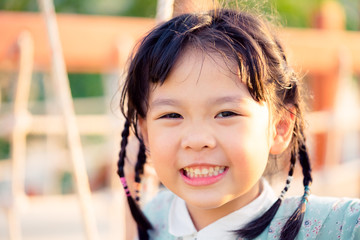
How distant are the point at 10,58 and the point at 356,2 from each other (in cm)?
441

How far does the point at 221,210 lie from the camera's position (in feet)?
2.64

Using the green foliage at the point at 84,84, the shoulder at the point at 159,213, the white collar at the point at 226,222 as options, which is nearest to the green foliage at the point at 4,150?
the green foliage at the point at 84,84

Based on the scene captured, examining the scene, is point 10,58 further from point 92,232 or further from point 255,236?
point 255,236

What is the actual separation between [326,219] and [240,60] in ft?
0.87

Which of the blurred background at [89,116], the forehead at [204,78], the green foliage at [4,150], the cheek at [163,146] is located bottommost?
the green foliage at [4,150]

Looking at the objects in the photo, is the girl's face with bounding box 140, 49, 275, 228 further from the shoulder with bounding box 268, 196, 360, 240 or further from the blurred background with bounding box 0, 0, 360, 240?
the blurred background with bounding box 0, 0, 360, 240

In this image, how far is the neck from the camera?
80 centimetres

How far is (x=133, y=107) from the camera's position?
84 cm

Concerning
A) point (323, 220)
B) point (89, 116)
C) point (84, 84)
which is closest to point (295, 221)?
point (323, 220)

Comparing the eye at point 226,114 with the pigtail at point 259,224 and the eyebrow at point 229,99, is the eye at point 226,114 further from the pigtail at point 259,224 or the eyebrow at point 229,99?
the pigtail at point 259,224

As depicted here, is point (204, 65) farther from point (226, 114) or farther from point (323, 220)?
point (323, 220)

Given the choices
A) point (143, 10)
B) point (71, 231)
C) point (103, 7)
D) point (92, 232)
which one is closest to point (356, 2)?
point (143, 10)

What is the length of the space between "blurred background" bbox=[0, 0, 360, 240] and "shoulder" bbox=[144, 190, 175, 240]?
9cm

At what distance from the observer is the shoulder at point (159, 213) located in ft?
→ 2.97
